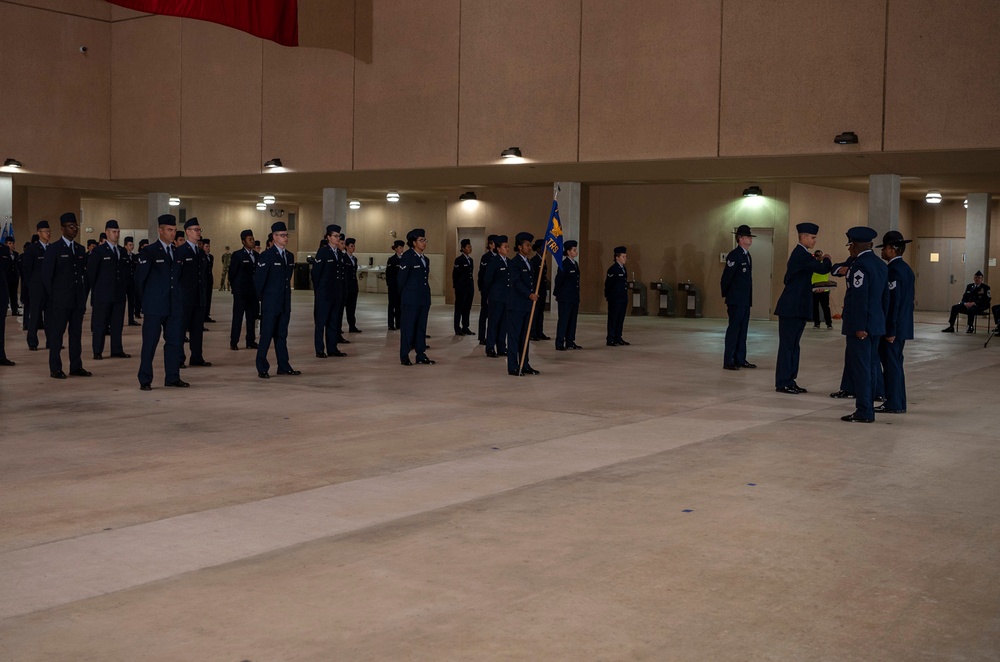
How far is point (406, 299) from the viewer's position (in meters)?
15.2

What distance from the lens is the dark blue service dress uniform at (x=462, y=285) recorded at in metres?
20.6

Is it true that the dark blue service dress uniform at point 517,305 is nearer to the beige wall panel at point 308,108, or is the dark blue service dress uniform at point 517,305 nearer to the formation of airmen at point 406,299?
the formation of airmen at point 406,299

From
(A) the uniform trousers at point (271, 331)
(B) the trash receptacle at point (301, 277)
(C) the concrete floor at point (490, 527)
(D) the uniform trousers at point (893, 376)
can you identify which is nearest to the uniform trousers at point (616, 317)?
(C) the concrete floor at point (490, 527)

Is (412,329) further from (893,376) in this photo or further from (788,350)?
(893,376)

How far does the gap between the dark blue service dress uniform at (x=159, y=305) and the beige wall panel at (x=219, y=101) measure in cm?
1618

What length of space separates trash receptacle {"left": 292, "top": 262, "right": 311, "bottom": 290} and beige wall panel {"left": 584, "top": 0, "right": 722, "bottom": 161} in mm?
23229

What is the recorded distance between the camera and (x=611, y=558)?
552cm

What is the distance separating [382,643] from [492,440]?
188 inches

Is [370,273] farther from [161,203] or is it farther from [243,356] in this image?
[243,356]

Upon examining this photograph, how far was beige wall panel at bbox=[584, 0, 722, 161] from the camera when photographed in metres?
21.2

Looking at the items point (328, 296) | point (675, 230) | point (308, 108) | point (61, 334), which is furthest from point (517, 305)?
point (675, 230)

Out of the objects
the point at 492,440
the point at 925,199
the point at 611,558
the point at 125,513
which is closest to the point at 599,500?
the point at 611,558

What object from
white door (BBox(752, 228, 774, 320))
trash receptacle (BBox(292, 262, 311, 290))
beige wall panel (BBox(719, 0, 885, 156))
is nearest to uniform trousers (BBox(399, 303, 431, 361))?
beige wall panel (BBox(719, 0, 885, 156))

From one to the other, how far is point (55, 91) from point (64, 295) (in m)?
18.3
